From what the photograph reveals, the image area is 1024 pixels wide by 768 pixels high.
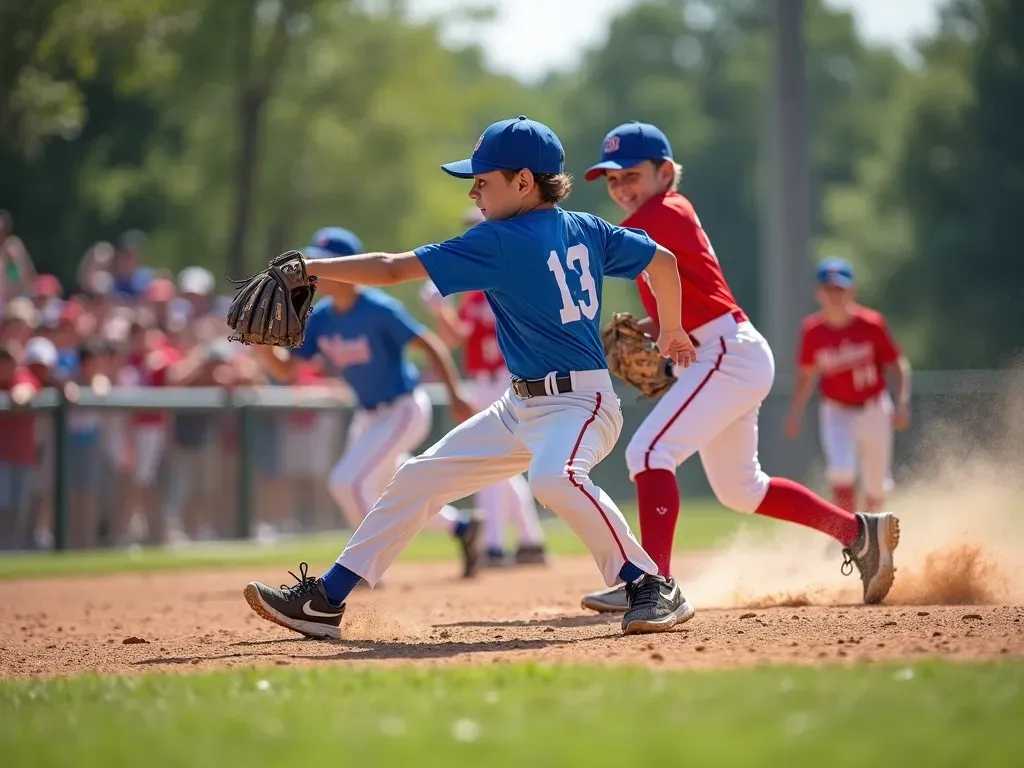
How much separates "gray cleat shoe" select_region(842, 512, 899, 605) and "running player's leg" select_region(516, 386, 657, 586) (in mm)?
1531

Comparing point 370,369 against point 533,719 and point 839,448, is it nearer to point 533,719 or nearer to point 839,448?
point 839,448

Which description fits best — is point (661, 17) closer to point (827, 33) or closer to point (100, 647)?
point (827, 33)

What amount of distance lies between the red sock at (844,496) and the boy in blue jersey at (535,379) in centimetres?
585

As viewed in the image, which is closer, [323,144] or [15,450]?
[15,450]

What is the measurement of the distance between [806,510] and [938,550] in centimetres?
86

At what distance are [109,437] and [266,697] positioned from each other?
9680 millimetres

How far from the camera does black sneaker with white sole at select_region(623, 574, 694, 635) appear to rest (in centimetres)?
625

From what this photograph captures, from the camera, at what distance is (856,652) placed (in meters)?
5.55

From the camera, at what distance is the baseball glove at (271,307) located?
5.88m

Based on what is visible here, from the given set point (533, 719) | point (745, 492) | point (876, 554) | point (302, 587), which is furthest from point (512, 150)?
point (876, 554)

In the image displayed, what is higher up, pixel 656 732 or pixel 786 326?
pixel 786 326

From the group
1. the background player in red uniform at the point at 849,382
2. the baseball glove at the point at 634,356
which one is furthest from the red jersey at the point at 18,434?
the baseball glove at the point at 634,356

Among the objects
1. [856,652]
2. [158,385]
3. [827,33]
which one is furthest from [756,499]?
[827,33]

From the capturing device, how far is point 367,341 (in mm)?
10352
